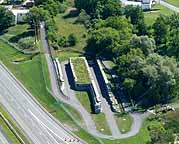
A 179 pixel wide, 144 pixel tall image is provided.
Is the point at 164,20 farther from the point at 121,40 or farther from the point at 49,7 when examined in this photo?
the point at 49,7

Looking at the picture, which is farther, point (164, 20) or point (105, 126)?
point (164, 20)

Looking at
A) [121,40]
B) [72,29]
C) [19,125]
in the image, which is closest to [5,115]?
[19,125]

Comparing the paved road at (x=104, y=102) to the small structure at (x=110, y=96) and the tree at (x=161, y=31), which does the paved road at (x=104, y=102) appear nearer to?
the small structure at (x=110, y=96)

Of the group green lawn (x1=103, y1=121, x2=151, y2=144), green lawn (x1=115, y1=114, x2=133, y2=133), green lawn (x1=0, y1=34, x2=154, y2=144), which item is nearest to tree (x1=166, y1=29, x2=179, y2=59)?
green lawn (x1=115, y1=114, x2=133, y2=133)

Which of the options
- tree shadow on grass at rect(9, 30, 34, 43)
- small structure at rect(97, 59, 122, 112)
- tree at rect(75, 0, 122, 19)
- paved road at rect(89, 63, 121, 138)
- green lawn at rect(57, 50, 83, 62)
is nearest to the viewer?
paved road at rect(89, 63, 121, 138)

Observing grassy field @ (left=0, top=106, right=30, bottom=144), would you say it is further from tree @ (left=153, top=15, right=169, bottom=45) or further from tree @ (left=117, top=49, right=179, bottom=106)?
tree @ (left=153, top=15, right=169, bottom=45)

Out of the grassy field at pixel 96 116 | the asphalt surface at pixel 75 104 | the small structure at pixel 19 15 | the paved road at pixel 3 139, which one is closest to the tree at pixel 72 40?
the asphalt surface at pixel 75 104
